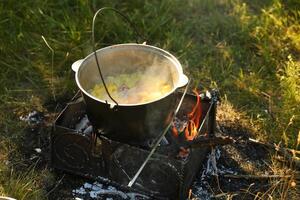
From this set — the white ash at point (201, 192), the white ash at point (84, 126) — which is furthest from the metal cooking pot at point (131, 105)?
the white ash at point (201, 192)

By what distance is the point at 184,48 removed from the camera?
15.6 feet

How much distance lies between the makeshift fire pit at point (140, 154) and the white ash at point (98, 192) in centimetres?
5

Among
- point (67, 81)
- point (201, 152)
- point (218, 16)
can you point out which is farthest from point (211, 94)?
point (218, 16)

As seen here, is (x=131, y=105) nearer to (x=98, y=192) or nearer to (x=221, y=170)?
(x=98, y=192)

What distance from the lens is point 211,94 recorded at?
3.63 metres

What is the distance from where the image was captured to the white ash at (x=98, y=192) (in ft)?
11.5

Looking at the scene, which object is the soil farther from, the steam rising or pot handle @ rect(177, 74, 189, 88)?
pot handle @ rect(177, 74, 189, 88)

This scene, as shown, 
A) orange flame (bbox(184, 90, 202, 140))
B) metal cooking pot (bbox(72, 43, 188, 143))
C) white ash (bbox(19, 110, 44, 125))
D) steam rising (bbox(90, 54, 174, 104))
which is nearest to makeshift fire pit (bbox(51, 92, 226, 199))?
orange flame (bbox(184, 90, 202, 140))

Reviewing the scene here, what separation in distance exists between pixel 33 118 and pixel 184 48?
5.36 feet

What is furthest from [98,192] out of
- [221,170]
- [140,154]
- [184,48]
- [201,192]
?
[184,48]

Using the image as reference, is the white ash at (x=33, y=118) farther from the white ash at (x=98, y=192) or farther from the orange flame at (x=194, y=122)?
the orange flame at (x=194, y=122)

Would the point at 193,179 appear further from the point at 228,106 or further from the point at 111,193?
the point at 228,106

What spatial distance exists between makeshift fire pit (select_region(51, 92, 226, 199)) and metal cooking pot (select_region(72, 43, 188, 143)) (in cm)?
12

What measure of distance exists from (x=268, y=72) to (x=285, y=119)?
725mm
